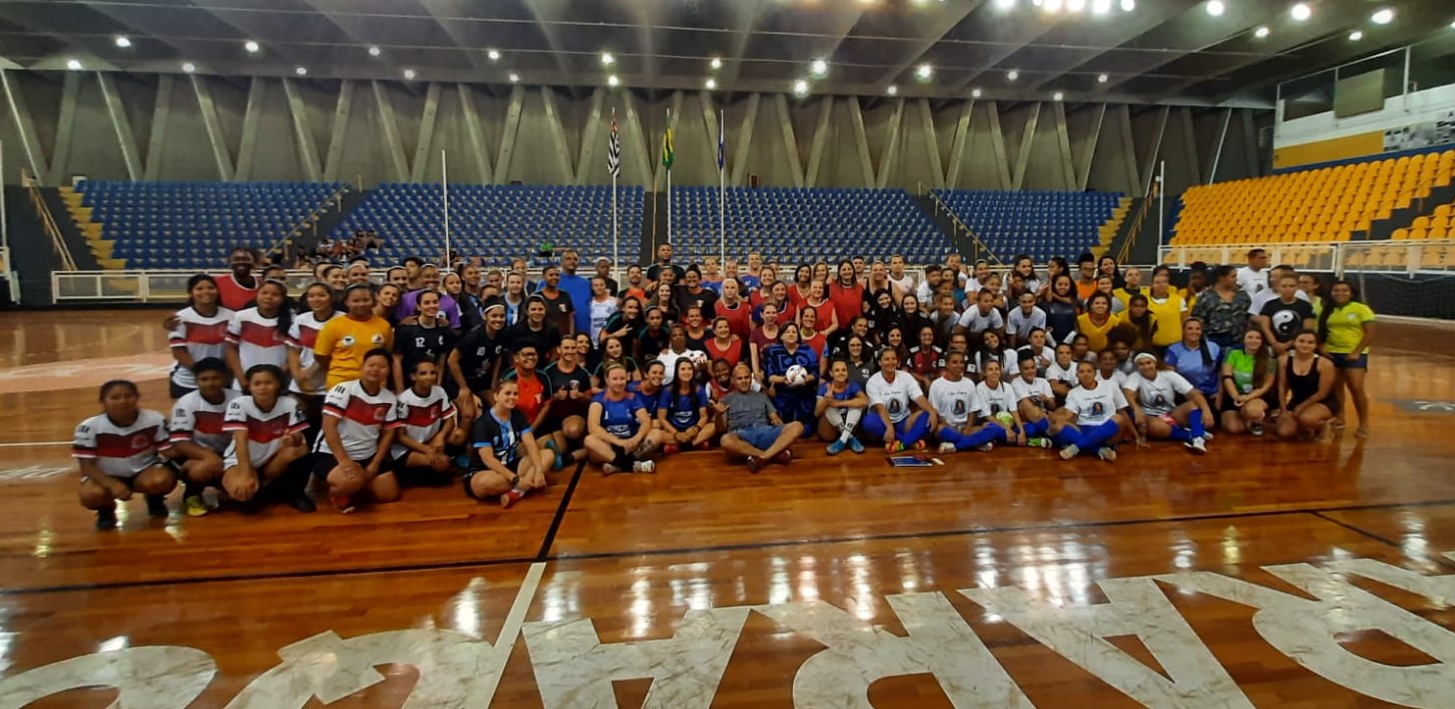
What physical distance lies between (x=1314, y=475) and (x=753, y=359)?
4433mm

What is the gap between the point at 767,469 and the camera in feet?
17.6

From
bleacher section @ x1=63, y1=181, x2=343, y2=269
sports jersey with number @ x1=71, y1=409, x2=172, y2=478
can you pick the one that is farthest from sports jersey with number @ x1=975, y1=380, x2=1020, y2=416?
bleacher section @ x1=63, y1=181, x2=343, y2=269

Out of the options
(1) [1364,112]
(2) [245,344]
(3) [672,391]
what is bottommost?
(3) [672,391]

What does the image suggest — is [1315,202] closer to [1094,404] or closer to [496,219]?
[1094,404]

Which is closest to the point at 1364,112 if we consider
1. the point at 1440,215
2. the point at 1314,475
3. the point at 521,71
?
the point at 1440,215

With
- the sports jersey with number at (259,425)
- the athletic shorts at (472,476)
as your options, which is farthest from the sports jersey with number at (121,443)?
the athletic shorts at (472,476)

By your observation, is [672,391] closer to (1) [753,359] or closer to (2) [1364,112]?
(1) [753,359]

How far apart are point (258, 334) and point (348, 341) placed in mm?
620

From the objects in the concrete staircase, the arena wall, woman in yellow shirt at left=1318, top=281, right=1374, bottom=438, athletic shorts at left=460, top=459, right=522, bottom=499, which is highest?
the arena wall

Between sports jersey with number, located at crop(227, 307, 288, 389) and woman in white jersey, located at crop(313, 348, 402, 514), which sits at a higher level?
sports jersey with number, located at crop(227, 307, 288, 389)

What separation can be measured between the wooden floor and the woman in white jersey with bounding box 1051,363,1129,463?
1.02 feet

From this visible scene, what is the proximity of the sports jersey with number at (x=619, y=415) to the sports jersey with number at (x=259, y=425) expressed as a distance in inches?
81.9

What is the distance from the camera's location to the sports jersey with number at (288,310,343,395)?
16.5 ft

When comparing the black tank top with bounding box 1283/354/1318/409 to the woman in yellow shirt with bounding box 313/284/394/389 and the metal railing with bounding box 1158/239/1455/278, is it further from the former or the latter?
the metal railing with bounding box 1158/239/1455/278
